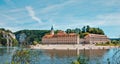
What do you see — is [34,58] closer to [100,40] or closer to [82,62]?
[82,62]

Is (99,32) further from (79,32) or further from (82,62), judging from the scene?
(82,62)

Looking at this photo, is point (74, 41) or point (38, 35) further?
point (38, 35)

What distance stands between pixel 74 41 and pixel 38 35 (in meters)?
41.4

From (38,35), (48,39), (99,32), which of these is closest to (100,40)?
(99,32)

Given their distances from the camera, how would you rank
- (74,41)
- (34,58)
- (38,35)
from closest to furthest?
(34,58), (74,41), (38,35)

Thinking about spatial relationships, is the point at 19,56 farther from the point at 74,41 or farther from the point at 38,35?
the point at 38,35

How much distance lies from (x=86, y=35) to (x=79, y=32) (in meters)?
14.9

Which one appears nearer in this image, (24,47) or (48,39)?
(24,47)

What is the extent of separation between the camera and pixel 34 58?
32.7 feet

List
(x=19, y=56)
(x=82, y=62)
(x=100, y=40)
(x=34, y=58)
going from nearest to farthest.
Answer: (x=82, y=62) < (x=19, y=56) < (x=34, y=58) < (x=100, y=40)

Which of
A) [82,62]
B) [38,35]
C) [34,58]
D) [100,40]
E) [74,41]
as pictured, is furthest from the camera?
[38,35]

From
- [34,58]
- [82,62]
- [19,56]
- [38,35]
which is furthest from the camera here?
[38,35]

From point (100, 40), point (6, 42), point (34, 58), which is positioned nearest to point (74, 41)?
point (100, 40)

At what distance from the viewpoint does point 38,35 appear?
18300cm
